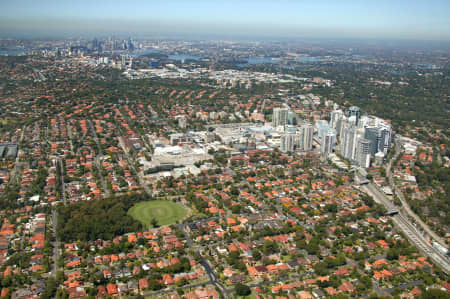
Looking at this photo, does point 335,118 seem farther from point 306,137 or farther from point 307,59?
point 307,59

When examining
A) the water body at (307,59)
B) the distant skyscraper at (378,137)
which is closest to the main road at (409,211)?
the distant skyscraper at (378,137)

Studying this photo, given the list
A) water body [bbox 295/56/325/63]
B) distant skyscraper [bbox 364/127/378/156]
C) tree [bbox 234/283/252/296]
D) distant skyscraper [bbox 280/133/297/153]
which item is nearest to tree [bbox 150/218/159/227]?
tree [bbox 234/283/252/296]

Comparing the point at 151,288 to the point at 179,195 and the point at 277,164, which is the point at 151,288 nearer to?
the point at 179,195

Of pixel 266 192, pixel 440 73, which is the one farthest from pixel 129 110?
pixel 440 73

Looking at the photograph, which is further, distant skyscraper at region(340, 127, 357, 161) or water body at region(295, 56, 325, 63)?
water body at region(295, 56, 325, 63)

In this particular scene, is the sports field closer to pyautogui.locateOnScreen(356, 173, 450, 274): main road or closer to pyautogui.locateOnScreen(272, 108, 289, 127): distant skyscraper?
pyautogui.locateOnScreen(356, 173, 450, 274): main road
